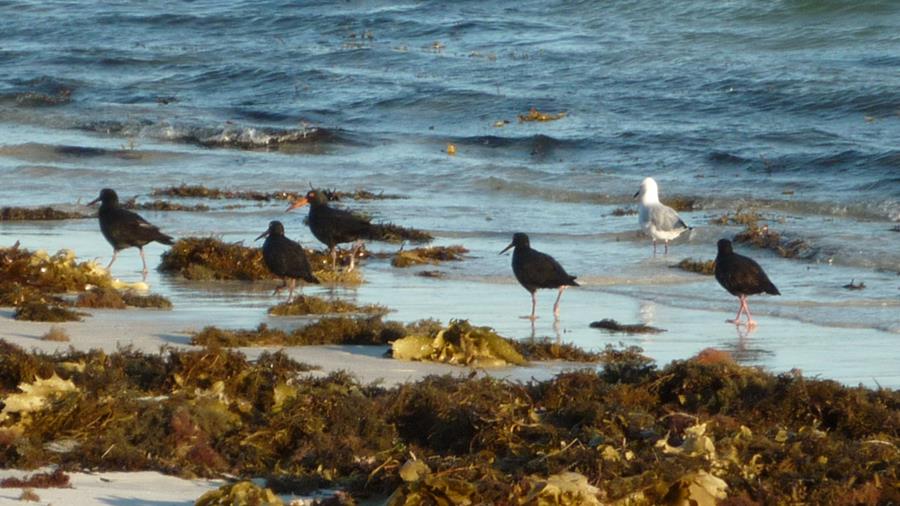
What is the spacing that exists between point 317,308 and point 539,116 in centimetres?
1527

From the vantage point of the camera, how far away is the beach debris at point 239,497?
13.7ft

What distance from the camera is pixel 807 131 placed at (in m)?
21.1

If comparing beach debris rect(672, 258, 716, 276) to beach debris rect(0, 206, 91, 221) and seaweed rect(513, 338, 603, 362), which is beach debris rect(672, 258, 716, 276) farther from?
beach debris rect(0, 206, 91, 221)

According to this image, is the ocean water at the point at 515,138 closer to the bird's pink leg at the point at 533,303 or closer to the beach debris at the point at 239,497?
the bird's pink leg at the point at 533,303

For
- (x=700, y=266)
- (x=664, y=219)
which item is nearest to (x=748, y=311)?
(x=700, y=266)

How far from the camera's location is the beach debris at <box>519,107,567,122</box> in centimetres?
2367

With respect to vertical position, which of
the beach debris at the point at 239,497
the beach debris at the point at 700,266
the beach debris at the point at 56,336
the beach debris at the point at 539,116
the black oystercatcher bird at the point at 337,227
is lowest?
the beach debris at the point at 700,266

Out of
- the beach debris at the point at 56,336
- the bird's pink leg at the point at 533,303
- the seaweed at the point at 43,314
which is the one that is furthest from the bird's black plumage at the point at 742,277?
the beach debris at the point at 56,336

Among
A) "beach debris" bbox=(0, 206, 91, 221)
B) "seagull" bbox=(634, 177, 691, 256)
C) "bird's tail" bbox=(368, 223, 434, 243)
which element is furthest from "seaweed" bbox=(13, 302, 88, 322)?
"seagull" bbox=(634, 177, 691, 256)

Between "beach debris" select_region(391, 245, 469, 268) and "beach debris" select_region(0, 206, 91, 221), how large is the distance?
4.03 meters

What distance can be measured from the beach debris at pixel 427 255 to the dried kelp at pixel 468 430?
5486 millimetres

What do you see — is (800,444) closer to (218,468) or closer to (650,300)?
(218,468)

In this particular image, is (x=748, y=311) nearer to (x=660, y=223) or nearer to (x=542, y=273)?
(x=542, y=273)

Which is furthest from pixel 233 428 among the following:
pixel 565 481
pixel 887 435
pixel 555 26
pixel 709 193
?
pixel 555 26
